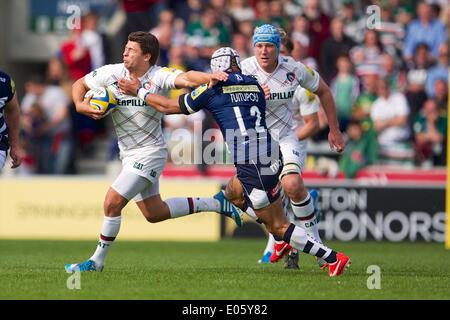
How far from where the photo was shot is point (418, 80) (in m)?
19.9

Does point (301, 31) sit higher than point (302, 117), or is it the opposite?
point (301, 31)

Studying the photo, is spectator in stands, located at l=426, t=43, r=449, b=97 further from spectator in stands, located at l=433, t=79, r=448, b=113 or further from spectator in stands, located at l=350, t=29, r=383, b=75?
A: spectator in stands, located at l=350, t=29, r=383, b=75

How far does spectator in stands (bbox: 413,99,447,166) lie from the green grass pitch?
4.11 metres

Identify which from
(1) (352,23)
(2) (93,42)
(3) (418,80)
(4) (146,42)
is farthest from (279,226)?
(2) (93,42)

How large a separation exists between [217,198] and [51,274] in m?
2.19

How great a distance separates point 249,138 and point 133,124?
1385 millimetres

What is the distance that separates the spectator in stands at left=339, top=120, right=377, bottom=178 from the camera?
750 inches

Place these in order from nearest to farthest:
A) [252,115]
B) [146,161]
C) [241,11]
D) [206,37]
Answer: [252,115] < [146,161] < [206,37] < [241,11]

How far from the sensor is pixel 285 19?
2041cm

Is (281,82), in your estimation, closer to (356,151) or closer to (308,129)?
(308,129)

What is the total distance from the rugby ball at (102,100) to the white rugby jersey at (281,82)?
1.87 meters

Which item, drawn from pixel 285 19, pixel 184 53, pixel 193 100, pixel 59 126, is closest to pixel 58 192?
pixel 59 126

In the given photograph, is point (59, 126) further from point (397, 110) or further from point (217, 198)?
point (217, 198)

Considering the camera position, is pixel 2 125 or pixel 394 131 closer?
pixel 2 125
